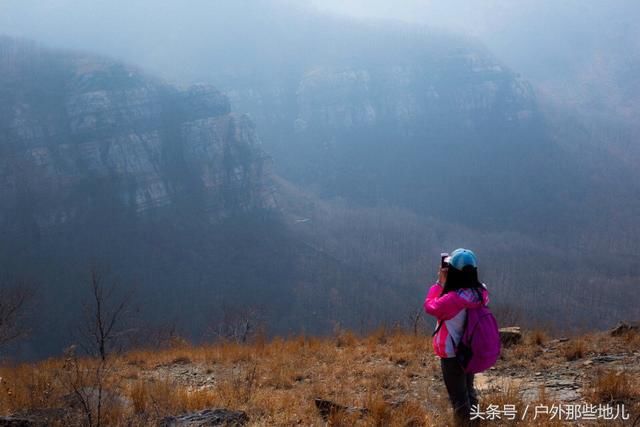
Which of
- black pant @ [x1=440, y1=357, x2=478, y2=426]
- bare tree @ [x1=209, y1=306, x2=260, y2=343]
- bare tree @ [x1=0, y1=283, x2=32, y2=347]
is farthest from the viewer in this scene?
bare tree @ [x1=209, y1=306, x2=260, y2=343]

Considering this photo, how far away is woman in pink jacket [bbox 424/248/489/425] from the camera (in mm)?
4227

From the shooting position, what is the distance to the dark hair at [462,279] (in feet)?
14.0

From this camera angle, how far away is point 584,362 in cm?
743

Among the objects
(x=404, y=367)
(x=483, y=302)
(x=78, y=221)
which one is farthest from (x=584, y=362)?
(x=78, y=221)

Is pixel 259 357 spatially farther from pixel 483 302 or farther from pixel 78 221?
pixel 78 221

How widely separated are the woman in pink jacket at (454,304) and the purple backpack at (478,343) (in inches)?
2.7

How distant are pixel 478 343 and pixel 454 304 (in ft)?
1.26

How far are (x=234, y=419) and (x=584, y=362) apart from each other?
5.48 m

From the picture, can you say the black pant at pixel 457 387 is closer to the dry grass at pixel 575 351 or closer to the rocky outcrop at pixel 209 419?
the rocky outcrop at pixel 209 419

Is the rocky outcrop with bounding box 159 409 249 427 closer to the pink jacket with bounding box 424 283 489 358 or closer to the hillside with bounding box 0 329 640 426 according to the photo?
the hillside with bounding box 0 329 640 426

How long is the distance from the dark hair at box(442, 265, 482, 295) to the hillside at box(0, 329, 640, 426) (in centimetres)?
136

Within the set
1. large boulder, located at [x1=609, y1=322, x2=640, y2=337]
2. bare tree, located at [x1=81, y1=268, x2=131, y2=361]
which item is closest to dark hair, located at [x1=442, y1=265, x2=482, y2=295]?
bare tree, located at [x1=81, y1=268, x2=131, y2=361]

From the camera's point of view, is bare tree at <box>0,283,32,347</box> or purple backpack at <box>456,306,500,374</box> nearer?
purple backpack at <box>456,306,500,374</box>

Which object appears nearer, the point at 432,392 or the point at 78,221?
the point at 432,392
